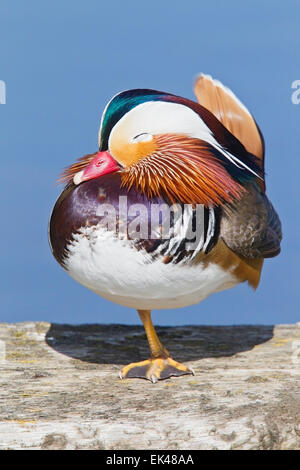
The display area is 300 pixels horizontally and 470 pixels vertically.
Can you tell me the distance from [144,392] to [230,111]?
0.91 meters

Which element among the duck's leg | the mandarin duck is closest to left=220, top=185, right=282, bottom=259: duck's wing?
the mandarin duck

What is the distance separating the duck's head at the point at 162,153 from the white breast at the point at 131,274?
0.53ft

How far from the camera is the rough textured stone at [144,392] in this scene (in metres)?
1.76

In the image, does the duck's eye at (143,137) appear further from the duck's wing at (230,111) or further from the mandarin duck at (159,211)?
the duck's wing at (230,111)

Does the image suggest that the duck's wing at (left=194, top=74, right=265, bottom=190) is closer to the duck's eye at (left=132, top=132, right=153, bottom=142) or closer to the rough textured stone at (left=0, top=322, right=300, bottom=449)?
the duck's eye at (left=132, top=132, right=153, bottom=142)

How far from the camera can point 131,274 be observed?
6.36 ft

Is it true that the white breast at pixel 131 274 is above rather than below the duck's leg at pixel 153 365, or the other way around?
above

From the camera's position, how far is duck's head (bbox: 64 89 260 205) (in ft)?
6.39

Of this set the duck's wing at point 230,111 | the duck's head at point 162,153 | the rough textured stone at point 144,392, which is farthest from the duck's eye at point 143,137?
the rough textured stone at point 144,392

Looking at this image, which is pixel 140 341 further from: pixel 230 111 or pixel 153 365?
pixel 230 111

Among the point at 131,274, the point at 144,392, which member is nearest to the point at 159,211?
the point at 131,274

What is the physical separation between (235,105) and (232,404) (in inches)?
37.4

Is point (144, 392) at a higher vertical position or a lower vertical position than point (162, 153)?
lower
